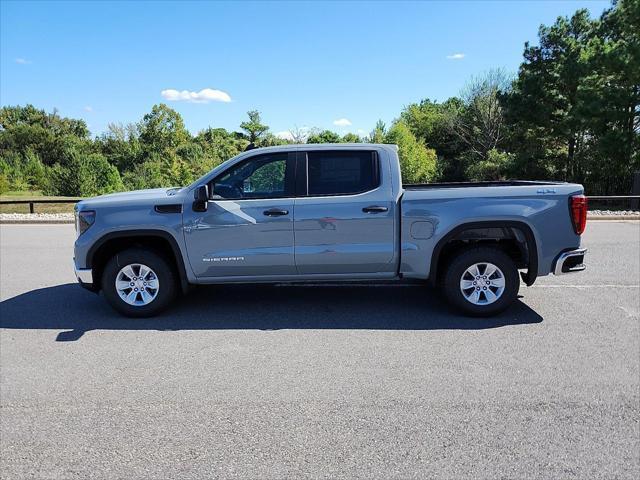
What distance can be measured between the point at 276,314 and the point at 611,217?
15.6 m

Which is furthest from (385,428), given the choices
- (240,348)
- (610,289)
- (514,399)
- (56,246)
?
(56,246)

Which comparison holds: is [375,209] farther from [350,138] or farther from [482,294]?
[350,138]

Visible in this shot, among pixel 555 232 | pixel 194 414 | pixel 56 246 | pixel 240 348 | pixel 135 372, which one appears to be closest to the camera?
pixel 194 414

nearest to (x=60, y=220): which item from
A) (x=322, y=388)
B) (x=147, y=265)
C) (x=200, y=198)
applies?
(x=147, y=265)

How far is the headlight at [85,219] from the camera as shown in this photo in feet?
18.4

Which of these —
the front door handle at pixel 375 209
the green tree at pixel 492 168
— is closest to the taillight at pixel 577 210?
the front door handle at pixel 375 209

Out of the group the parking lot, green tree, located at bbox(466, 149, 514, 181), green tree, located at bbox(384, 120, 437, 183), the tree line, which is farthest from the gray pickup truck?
green tree, located at bbox(384, 120, 437, 183)

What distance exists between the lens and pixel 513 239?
571 centimetres

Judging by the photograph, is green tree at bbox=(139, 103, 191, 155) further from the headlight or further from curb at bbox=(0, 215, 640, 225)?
the headlight

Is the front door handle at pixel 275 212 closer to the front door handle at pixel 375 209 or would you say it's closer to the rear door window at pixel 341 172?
the rear door window at pixel 341 172

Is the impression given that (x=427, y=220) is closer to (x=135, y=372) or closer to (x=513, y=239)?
(x=513, y=239)

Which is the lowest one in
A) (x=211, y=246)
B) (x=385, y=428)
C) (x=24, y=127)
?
(x=385, y=428)

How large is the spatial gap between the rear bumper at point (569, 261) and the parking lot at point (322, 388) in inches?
22.7

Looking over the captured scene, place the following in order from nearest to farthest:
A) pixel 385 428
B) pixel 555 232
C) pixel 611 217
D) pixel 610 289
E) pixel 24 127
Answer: pixel 385 428 < pixel 555 232 < pixel 610 289 < pixel 611 217 < pixel 24 127
